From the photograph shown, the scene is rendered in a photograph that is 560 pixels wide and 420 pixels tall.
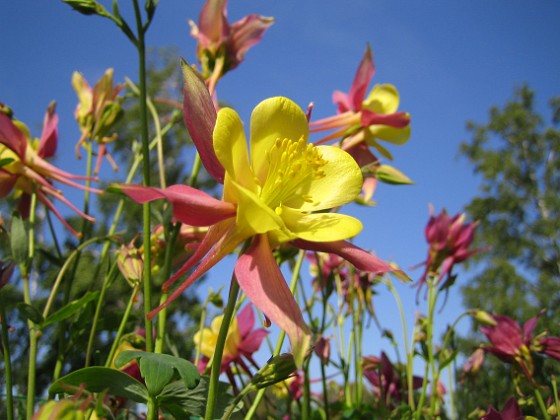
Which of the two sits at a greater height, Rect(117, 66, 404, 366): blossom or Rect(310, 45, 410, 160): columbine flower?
Rect(310, 45, 410, 160): columbine flower

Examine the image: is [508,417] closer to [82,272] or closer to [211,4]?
[211,4]

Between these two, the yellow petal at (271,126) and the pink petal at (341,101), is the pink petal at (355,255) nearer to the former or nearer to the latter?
the yellow petal at (271,126)

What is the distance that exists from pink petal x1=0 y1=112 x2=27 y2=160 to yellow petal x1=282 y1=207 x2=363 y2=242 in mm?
861

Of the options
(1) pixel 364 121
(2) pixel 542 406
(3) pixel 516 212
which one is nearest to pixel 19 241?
(1) pixel 364 121

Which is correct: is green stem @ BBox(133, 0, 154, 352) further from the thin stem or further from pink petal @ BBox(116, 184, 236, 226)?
the thin stem

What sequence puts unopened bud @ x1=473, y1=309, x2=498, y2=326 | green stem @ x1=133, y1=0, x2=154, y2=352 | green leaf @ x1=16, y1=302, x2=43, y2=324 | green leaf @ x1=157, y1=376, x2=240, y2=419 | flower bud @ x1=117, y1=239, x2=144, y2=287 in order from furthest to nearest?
1. unopened bud @ x1=473, y1=309, x2=498, y2=326
2. flower bud @ x1=117, y1=239, x2=144, y2=287
3. green leaf @ x1=16, y1=302, x2=43, y2=324
4. green stem @ x1=133, y1=0, x2=154, y2=352
5. green leaf @ x1=157, y1=376, x2=240, y2=419

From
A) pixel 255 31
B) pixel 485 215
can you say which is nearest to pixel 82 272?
pixel 255 31

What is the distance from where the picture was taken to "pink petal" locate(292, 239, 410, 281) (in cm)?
75

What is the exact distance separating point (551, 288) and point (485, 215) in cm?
288

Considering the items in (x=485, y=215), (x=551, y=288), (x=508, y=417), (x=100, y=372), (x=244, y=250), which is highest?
(x=485, y=215)

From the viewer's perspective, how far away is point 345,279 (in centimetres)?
258

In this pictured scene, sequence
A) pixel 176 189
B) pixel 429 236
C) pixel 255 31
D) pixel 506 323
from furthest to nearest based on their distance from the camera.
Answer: pixel 429 236, pixel 506 323, pixel 255 31, pixel 176 189

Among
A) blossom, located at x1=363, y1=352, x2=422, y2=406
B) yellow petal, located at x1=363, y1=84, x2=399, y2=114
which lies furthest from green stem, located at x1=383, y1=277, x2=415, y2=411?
yellow petal, located at x1=363, y1=84, x2=399, y2=114

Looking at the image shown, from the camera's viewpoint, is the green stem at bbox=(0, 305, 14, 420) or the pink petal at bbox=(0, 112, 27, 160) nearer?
the green stem at bbox=(0, 305, 14, 420)
